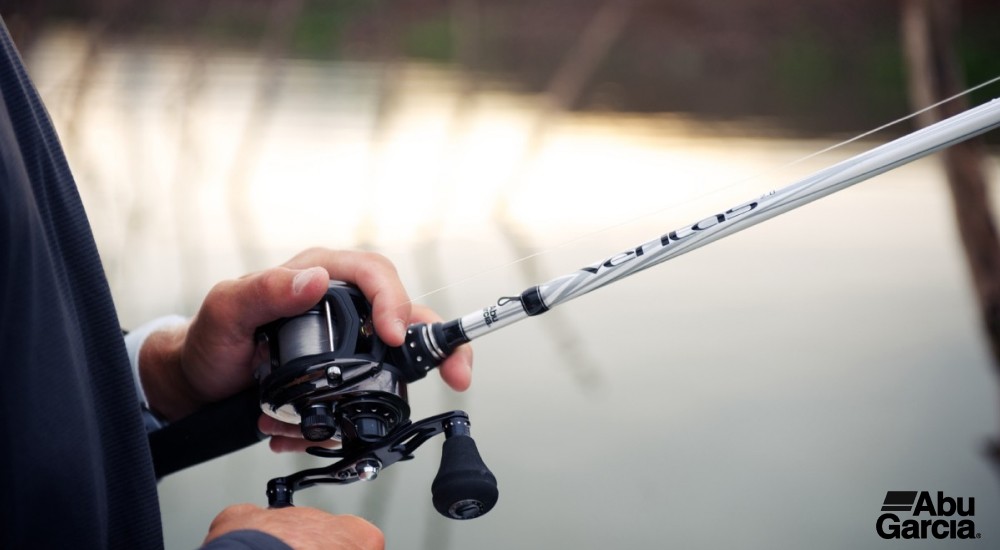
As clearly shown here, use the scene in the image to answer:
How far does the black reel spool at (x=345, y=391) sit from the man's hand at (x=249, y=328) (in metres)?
0.02

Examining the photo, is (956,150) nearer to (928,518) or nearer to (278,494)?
(928,518)

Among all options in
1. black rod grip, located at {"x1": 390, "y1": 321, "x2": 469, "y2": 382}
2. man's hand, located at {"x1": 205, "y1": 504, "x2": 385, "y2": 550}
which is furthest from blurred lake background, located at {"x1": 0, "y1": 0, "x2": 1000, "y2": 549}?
man's hand, located at {"x1": 205, "y1": 504, "x2": 385, "y2": 550}

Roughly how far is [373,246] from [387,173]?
0.91 feet

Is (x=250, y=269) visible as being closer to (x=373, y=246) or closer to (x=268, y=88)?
Result: (x=373, y=246)

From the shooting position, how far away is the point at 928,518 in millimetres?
1207

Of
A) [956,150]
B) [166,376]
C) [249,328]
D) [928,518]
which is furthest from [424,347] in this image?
[956,150]

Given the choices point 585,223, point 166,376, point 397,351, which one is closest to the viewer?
point 397,351

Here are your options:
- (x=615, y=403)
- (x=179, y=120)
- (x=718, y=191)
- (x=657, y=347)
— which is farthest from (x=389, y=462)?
(x=179, y=120)

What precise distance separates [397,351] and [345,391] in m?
0.06

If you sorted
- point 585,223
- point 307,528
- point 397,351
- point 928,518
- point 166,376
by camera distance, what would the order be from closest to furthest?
point 307,528 < point 397,351 < point 166,376 < point 928,518 < point 585,223

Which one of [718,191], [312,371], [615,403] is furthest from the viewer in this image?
[615,403]

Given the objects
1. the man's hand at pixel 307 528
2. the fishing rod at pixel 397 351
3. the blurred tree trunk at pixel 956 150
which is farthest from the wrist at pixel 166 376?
the blurred tree trunk at pixel 956 150

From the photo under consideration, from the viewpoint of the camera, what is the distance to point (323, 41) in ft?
7.88

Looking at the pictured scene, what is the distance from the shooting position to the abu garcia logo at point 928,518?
1.19m
